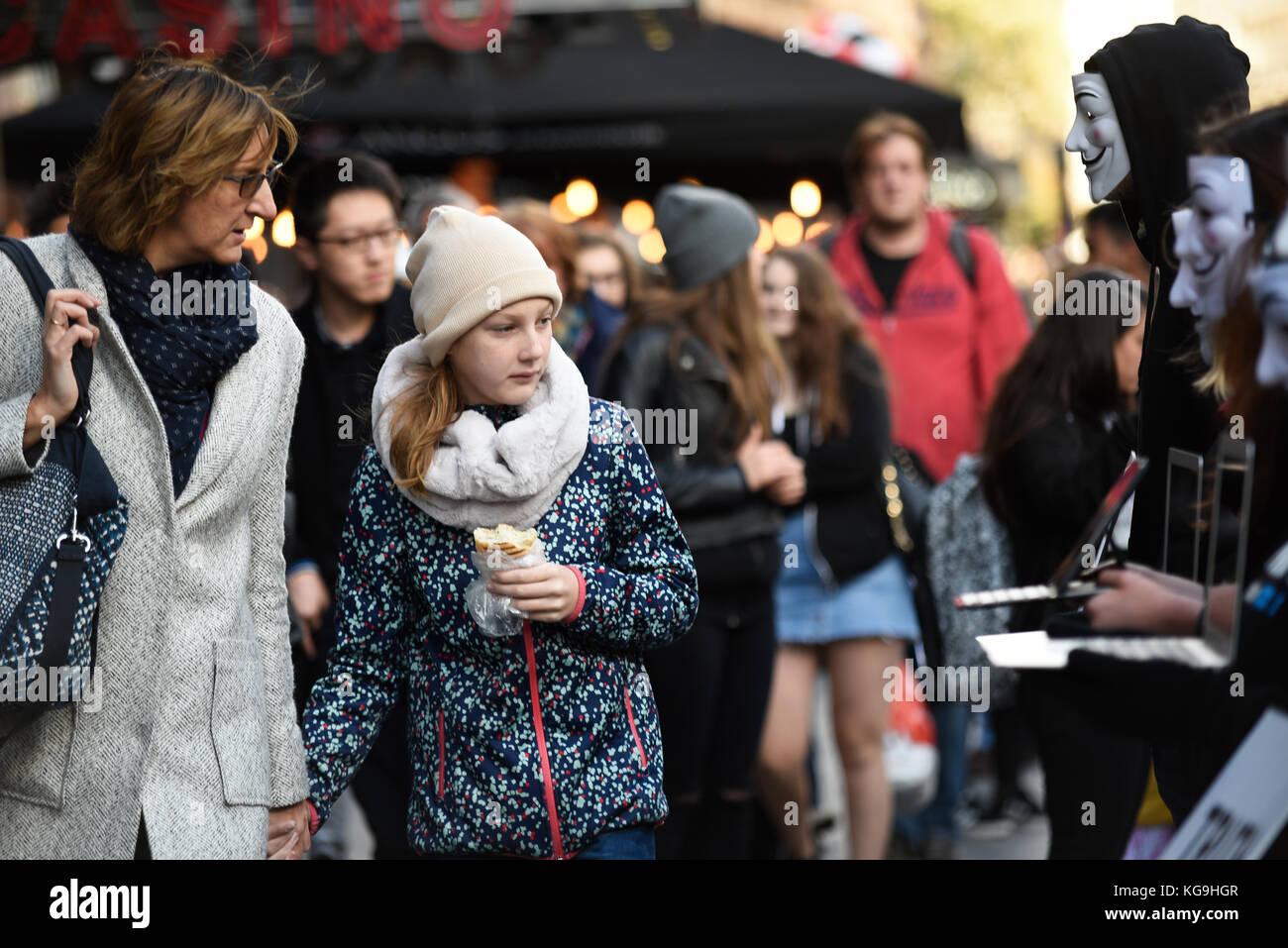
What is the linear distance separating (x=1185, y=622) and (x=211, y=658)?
1.71 meters

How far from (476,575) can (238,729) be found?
528mm

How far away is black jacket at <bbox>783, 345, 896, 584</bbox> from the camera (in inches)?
241

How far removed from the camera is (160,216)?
3.33 metres

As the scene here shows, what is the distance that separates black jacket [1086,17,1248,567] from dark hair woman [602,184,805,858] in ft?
7.10

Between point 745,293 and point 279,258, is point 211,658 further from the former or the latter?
point 279,258

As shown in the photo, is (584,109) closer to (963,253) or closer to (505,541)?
(963,253)

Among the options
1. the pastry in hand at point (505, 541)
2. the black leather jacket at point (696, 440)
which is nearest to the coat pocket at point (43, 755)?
the pastry in hand at point (505, 541)

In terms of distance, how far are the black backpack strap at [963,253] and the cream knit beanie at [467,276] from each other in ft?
13.9

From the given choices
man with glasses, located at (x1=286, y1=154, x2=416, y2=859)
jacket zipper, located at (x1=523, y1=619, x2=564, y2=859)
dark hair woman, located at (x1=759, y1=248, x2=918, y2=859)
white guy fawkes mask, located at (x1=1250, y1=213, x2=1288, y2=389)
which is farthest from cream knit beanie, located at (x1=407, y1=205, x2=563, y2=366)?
dark hair woman, located at (x1=759, y1=248, x2=918, y2=859)

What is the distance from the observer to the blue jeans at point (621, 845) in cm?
328

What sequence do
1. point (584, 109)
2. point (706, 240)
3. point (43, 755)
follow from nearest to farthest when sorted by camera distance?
point (43, 755)
point (706, 240)
point (584, 109)

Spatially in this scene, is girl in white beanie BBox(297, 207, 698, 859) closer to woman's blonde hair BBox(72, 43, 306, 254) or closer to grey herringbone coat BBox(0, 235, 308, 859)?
grey herringbone coat BBox(0, 235, 308, 859)

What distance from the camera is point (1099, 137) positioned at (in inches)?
137

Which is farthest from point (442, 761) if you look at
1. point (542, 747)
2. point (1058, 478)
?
point (1058, 478)
